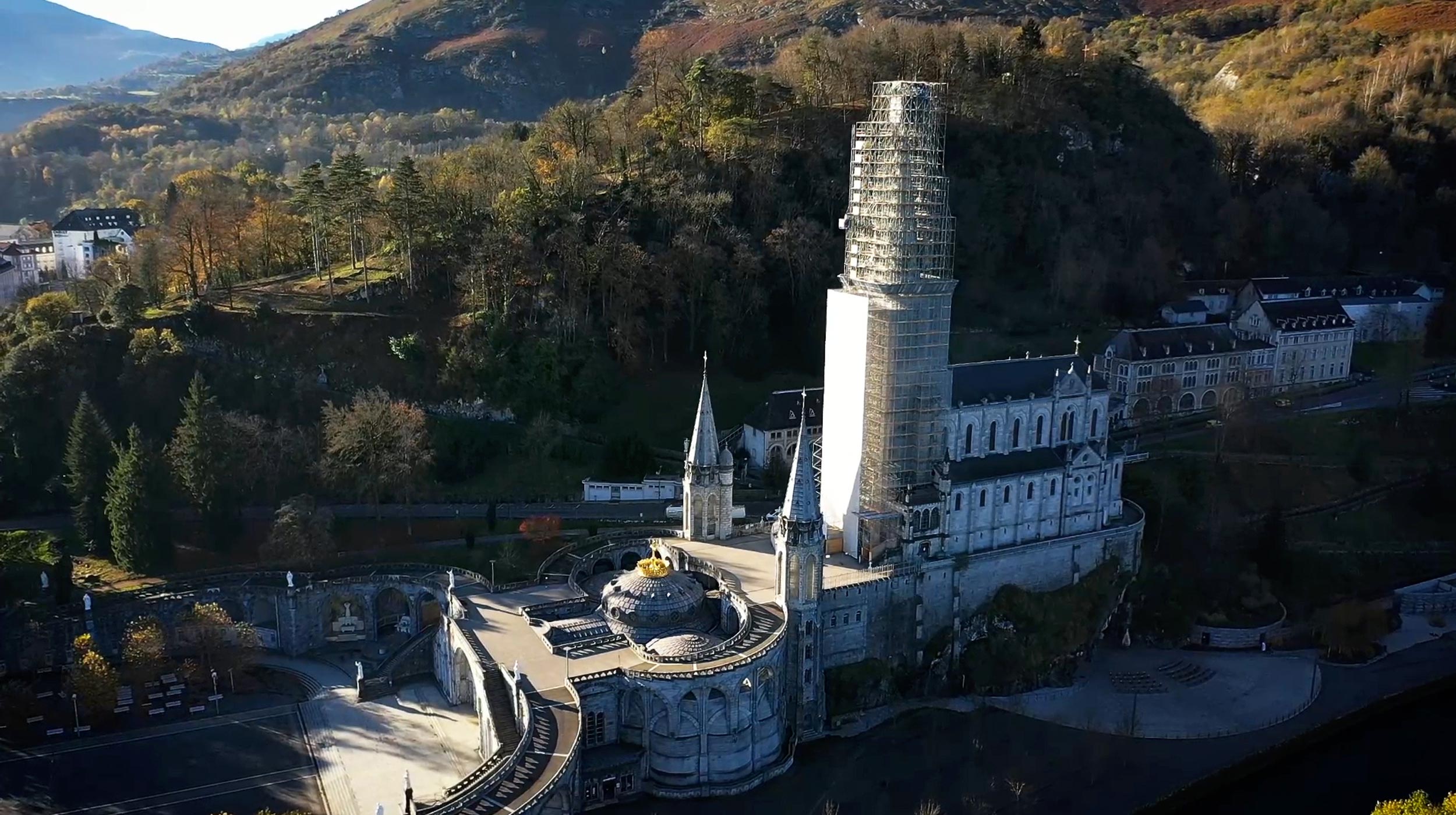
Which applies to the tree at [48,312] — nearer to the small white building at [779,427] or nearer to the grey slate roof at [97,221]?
the grey slate roof at [97,221]

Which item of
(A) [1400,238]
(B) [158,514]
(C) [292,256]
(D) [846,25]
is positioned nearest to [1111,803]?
(B) [158,514]

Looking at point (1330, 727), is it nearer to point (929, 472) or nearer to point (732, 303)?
point (929, 472)

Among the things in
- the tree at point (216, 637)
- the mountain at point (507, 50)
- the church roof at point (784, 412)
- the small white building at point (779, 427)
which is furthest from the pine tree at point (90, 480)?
the mountain at point (507, 50)

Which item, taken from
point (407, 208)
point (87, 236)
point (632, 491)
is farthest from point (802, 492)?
point (87, 236)

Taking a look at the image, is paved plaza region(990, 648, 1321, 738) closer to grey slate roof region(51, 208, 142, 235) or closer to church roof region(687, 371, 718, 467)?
church roof region(687, 371, 718, 467)

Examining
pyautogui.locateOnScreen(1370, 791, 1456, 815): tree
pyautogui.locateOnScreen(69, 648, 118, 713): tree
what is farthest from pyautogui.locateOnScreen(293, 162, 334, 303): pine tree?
pyautogui.locateOnScreen(1370, 791, 1456, 815): tree

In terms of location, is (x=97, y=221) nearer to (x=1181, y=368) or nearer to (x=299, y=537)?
(x=299, y=537)
